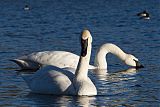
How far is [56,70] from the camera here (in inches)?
590

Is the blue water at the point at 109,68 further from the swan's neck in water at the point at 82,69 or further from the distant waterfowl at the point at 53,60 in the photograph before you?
the swan's neck in water at the point at 82,69

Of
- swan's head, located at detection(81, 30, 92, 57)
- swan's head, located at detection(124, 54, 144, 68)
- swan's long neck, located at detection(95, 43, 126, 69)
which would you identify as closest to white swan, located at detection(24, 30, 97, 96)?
swan's head, located at detection(81, 30, 92, 57)

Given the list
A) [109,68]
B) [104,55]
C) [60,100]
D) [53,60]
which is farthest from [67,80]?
[104,55]

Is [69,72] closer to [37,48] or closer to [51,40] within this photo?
[37,48]

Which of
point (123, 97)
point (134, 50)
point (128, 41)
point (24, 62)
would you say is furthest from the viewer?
point (128, 41)

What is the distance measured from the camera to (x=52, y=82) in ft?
48.4

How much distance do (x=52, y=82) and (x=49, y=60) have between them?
441 cm

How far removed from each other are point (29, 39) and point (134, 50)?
200 inches

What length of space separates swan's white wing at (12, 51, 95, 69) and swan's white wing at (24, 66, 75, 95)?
388cm

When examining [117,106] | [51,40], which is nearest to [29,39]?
[51,40]

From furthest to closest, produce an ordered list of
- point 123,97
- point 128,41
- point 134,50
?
point 128,41, point 134,50, point 123,97

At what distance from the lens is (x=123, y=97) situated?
14.6 metres

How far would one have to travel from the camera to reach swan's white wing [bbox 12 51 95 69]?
A: 19094mm

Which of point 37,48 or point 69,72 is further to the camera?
point 37,48
